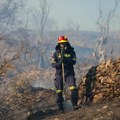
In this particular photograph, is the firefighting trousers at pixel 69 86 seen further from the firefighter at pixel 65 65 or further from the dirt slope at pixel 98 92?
the dirt slope at pixel 98 92

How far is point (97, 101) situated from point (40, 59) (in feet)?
132

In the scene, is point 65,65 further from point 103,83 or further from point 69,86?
point 103,83


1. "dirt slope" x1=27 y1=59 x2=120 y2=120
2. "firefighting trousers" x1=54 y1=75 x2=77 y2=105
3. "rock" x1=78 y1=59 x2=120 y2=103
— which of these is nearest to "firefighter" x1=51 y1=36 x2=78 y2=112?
"firefighting trousers" x1=54 y1=75 x2=77 y2=105

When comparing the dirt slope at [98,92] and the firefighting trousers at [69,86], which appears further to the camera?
the firefighting trousers at [69,86]

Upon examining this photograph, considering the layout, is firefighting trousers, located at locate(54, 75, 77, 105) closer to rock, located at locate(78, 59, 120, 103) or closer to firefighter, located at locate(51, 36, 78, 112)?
firefighter, located at locate(51, 36, 78, 112)

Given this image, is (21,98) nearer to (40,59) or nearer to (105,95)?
(105,95)

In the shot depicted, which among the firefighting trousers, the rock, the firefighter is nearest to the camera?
the firefighting trousers

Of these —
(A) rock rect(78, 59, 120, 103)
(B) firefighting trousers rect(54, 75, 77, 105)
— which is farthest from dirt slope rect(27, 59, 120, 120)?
(B) firefighting trousers rect(54, 75, 77, 105)

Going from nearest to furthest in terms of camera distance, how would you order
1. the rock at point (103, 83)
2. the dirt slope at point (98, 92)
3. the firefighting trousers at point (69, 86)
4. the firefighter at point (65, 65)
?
1. the dirt slope at point (98, 92)
2. the firefighting trousers at point (69, 86)
3. the firefighter at point (65, 65)
4. the rock at point (103, 83)

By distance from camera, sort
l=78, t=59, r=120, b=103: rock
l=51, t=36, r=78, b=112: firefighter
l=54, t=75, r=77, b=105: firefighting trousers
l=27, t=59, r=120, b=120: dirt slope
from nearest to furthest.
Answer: l=27, t=59, r=120, b=120: dirt slope → l=54, t=75, r=77, b=105: firefighting trousers → l=51, t=36, r=78, b=112: firefighter → l=78, t=59, r=120, b=103: rock

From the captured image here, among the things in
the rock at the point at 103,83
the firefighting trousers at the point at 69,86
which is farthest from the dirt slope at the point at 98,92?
the firefighting trousers at the point at 69,86

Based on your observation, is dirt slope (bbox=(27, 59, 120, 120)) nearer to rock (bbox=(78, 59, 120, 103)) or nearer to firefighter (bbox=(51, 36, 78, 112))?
rock (bbox=(78, 59, 120, 103))

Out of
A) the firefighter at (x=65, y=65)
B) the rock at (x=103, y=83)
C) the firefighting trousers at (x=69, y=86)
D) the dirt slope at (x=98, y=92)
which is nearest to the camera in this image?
the dirt slope at (x=98, y=92)

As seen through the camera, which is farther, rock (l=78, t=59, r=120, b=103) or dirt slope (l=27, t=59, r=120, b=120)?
rock (l=78, t=59, r=120, b=103)
